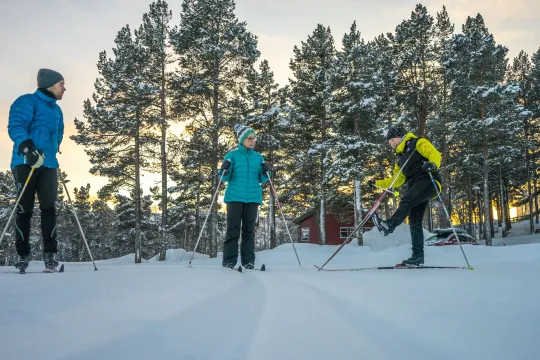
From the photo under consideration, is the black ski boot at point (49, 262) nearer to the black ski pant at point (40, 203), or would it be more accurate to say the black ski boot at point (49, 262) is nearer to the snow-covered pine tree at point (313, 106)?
the black ski pant at point (40, 203)

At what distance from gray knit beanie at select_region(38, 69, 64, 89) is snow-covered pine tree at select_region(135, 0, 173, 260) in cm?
1379

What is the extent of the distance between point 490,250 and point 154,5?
62.4 feet

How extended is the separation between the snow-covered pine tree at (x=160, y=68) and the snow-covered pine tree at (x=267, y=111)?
4.66m

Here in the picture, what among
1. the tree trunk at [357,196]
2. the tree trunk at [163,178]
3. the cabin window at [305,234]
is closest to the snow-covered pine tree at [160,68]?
the tree trunk at [163,178]

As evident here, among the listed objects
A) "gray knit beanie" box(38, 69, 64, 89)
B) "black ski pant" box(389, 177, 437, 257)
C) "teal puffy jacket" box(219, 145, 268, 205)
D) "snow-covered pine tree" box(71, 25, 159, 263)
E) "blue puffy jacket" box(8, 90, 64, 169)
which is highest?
"snow-covered pine tree" box(71, 25, 159, 263)

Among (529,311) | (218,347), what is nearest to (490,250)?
(529,311)

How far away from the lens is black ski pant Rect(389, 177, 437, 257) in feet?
14.1

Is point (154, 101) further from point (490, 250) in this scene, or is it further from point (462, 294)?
point (462, 294)

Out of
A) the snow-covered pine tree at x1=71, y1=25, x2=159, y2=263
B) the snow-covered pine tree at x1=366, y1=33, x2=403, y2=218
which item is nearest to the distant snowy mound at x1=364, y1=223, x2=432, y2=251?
the snow-covered pine tree at x1=366, y1=33, x2=403, y2=218

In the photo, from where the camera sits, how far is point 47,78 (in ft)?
12.4

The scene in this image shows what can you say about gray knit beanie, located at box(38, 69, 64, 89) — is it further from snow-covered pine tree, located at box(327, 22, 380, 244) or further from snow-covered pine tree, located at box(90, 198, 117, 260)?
snow-covered pine tree, located at box(90, 198, 117, 260)

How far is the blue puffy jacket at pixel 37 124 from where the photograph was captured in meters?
3.46

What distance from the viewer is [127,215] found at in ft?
111

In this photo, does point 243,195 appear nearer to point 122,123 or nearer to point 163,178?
point 163,178
